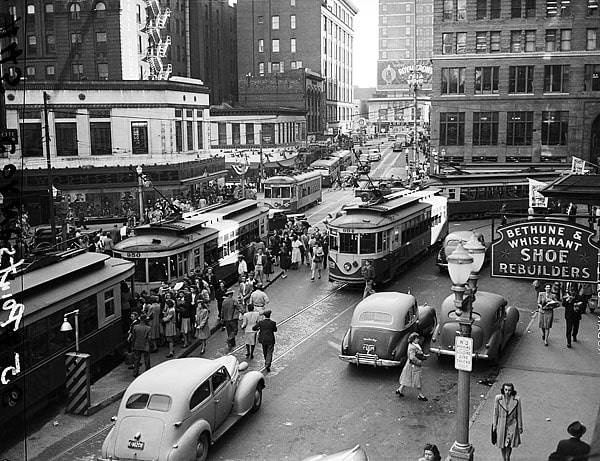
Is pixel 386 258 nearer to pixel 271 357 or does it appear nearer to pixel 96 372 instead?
pixel 271 357

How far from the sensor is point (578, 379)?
693 inches

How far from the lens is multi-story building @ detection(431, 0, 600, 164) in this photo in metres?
59.3

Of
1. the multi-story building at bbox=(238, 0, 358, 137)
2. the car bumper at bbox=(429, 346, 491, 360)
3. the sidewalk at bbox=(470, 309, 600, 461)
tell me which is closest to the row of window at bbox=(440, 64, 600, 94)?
the sidewalk at bbox=(470, 309, 600, 461)

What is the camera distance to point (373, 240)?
26969 mm

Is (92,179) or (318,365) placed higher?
(92,179)

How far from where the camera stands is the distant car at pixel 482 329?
18125 millimetres

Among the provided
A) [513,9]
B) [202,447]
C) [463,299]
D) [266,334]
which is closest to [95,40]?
[513,9]

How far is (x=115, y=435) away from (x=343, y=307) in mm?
13580

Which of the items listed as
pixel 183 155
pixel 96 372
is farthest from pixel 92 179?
pixel 96 372

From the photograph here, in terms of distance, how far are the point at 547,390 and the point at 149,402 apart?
9.40m

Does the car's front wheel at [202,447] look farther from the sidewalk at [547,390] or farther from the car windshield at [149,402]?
the sidewalk at [547,390]

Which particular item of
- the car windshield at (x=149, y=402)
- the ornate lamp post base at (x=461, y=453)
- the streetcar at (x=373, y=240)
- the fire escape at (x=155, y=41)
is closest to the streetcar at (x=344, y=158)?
the fire escape at (x=155, y=41)

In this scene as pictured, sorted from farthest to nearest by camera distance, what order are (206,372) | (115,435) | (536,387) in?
(536,387) → (206,372) → (115,435)

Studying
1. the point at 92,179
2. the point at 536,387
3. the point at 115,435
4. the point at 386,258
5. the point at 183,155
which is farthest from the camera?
the point at 183,155
